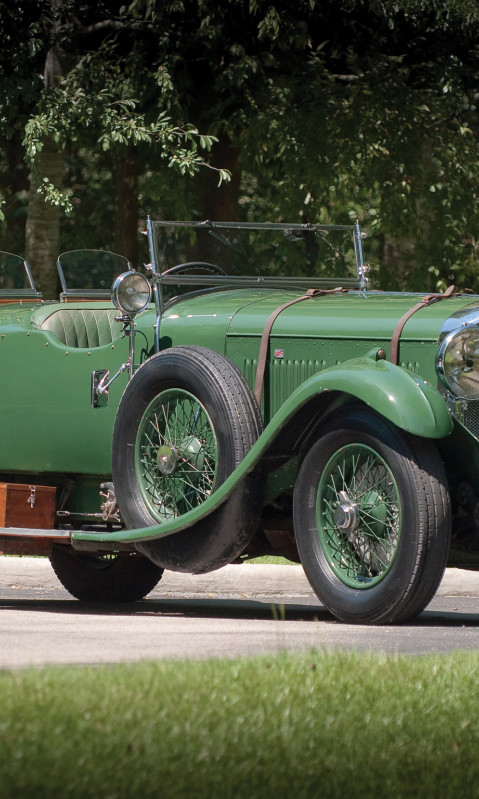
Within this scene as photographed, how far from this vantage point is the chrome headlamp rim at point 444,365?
21.2 ft

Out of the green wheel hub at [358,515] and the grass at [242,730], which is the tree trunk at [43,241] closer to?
the green wheel hub at [358,515]

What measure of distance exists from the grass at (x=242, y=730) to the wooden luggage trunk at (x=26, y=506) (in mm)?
3128

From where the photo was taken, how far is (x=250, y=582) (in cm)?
961

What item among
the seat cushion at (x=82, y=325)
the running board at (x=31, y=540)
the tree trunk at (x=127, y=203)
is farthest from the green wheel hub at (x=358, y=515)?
the tree trunk at (x=127, y=203)

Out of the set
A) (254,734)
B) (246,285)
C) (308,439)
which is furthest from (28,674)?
(246,285)

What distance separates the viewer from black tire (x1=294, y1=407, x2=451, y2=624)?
614 centimetres

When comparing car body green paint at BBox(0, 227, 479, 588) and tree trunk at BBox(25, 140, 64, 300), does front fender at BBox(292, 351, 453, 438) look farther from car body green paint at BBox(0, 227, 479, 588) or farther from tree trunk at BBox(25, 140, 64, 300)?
tree trunk at BBox(25, 140, 64, 300)

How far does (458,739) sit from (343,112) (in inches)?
487

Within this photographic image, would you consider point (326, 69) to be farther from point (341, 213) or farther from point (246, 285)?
point (246, 285)

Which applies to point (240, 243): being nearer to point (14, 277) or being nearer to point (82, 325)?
point (82, 325)

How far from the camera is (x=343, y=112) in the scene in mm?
15719

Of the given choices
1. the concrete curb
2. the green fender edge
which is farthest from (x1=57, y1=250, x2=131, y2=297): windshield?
the green fender edge

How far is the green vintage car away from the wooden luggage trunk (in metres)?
0.01

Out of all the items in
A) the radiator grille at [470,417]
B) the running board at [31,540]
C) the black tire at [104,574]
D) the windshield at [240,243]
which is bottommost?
the black tire at [104,574]
